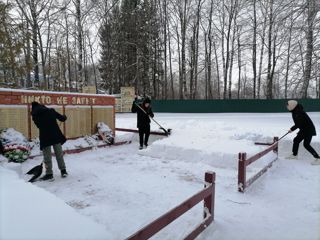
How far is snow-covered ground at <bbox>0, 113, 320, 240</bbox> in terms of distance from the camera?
9.56ft

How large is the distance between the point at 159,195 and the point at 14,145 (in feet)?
13.6

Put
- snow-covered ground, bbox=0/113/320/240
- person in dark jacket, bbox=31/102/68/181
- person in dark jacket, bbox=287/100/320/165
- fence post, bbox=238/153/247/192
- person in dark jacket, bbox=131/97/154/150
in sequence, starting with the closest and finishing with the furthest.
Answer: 1. snow-covered ground, bbox=0/113/320/240
2. fence post, bbox=238/153/247/192
3. person in dark jacket, bbox=31/102/68/181
4. person in dark jacket, bbox=287/100/320/165
5. person in dark jacket, bbox=131/97/154/150

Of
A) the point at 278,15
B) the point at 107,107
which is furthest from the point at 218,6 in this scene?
the point at 107,107

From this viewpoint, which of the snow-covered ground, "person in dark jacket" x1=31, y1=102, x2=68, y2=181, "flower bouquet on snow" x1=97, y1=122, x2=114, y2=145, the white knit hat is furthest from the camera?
"flower bouquet on snow" x1=97, y1=122, x2=114, y2=145

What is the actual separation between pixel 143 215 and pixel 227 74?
32.8 m

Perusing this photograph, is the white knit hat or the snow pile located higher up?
the white knit hat

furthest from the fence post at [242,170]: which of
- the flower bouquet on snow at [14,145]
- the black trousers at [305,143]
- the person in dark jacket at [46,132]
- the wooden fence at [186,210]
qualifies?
the flower bouquet on snow at [14,145]

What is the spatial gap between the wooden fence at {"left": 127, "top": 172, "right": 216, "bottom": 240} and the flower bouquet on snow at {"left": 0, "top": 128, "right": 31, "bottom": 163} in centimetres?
533

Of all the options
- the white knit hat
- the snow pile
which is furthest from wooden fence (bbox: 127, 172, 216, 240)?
the white knit hat

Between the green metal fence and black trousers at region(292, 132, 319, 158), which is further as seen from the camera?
the green metal fence

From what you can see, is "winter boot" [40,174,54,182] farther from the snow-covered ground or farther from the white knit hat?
the white knit hat

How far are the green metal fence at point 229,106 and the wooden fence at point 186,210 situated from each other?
21967mm

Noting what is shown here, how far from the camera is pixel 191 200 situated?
3.20m

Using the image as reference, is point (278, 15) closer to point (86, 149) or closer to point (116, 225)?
point (86, 149)
